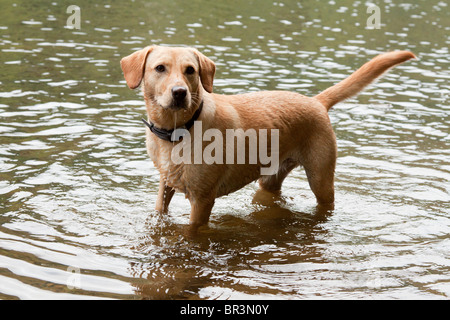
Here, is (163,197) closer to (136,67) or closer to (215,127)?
(215,127)

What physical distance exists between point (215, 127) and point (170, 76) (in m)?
0.72

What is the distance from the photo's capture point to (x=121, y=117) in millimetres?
9031

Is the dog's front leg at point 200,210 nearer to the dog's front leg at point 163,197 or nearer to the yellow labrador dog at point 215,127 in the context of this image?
the yellow labrador dog at point 215,127

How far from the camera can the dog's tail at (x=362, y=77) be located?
615 centimetres

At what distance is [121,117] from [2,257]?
467 centimetres

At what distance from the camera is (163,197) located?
5.77 meters

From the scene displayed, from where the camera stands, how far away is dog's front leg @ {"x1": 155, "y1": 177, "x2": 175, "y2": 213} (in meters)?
5.70

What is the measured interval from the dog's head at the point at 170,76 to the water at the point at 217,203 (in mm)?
1424

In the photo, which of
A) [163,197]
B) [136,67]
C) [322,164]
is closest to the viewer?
[136,67]

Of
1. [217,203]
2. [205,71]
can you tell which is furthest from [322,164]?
[205,71]

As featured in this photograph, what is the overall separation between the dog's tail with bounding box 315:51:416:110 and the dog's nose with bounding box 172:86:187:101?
215cm

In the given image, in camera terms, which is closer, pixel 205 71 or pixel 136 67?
pixel 136 67

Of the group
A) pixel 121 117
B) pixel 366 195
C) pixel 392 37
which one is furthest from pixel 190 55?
pixel 392 37
